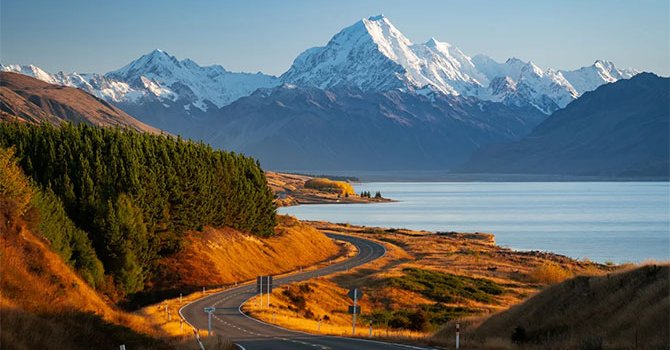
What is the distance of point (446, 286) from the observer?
A: 9044cm

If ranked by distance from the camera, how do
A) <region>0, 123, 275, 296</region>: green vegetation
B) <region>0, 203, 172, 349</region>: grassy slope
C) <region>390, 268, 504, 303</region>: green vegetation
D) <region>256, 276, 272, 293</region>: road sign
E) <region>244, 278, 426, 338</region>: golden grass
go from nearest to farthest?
<region>0, 203, 172, 349</region>: grassy slope < <region>244, 278, 426, 338</region>: golden grass < <region>256, 276, 272, 293</region>: road sign < <region>0, 123, 275, 296</region>: green vegetation < <region>390, 268, 504, 303</region>: green vegetation

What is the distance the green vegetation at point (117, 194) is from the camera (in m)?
67.0

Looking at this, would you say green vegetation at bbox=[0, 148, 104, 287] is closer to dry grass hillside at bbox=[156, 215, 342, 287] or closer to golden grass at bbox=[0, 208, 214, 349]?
golden grass at bbox=[0, 208, 214, 349]

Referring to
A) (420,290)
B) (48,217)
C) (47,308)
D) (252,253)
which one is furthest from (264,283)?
(252,253)

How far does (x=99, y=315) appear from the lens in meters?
36.4

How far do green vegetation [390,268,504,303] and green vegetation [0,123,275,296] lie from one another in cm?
2297

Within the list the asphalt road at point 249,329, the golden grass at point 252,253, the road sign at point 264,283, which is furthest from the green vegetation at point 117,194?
the road sign at point 264,283

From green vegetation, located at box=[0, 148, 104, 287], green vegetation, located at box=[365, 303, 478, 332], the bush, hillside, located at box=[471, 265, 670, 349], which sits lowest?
green vegetation, located at box=[365, 303, 478, 332]

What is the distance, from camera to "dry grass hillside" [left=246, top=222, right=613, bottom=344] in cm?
6309

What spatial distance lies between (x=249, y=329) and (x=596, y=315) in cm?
1918

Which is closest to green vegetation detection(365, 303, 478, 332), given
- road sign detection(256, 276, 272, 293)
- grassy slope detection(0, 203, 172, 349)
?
road sign detection(256, 276, 272, 293)

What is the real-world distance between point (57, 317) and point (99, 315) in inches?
161

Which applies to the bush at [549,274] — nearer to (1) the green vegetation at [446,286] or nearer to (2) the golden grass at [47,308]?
(1) the green vegetation at [446,286]

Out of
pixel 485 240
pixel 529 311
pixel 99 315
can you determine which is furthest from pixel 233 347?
pixel 485 240
